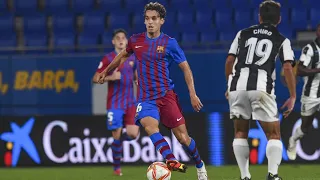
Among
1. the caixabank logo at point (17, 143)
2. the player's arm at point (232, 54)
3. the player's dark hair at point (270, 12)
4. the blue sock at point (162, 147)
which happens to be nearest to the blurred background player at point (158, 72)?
the blue sock at point (162, 147)

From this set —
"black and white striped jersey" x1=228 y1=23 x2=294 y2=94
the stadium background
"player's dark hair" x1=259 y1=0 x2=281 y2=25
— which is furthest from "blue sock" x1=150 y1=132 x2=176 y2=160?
the stadium background

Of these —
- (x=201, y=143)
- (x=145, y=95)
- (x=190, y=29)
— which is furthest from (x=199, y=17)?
(x=145, y=95)

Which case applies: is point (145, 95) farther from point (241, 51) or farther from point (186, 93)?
point (186, 93)

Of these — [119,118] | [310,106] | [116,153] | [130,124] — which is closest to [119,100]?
[119,118]

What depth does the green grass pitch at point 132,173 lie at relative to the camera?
10.4m

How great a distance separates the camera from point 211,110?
586 inches

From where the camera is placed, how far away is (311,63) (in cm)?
1197

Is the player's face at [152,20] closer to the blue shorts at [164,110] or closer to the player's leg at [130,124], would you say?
the blue shorts at [164,110]

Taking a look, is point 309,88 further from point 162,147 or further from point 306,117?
point 162,147

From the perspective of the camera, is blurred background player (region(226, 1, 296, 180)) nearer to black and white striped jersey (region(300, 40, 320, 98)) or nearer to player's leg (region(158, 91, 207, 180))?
player's leg (region(158, 91, 207, 180))

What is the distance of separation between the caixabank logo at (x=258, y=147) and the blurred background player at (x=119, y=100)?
2.56 metres

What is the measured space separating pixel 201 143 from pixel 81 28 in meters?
5.56

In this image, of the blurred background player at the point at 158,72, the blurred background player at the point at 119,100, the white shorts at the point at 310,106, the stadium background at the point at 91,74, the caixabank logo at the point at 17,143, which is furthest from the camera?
the caixabank logo at the point at 17,143

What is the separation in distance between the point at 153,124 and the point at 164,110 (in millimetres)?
279
